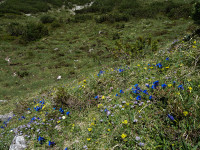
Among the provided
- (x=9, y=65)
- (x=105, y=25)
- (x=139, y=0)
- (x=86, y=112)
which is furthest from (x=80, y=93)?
(x=139, y=0)

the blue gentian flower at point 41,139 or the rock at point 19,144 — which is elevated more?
the blue gentian flower at point 41,139

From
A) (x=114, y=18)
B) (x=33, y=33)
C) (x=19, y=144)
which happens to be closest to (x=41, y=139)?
(x=19, y=144)

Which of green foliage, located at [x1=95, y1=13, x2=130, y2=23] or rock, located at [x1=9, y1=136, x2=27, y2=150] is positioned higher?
green foliage, located at [x1=95, y1=13, x2=130, y2=23]

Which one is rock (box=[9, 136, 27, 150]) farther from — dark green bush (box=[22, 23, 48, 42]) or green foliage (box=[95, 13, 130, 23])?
green foliage (box=[95, 13, 130, 23])

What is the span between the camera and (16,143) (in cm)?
332

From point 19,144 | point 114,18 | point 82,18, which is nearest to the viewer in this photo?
point 19,144

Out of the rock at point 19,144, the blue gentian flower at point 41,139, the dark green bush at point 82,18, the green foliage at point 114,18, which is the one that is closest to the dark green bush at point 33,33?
the dark green bush at point 82,18

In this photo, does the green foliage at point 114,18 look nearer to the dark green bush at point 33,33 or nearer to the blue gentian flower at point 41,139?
the dark green bush at point 33,33

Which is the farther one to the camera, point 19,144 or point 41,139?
point 19,144

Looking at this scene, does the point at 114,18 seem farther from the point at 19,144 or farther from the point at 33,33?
the point at 19,144

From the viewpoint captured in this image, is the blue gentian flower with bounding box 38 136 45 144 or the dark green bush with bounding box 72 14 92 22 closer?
the blue gentian flower with bounding box 38 136 45 144

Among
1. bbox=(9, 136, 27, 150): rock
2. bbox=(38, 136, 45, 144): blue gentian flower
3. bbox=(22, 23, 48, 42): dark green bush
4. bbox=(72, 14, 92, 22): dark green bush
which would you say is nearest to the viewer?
bbox=(38, 136, 45, 144): blue gentian flower

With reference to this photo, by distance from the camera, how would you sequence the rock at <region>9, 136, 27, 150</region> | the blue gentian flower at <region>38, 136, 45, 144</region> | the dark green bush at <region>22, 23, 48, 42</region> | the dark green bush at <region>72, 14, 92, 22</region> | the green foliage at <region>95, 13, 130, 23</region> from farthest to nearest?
1. the dark green bush at <region>72, 14, 92, 22</region>
2. the green foliage at <region>95, 13, 130, 23</region>
3. the dark green bush at <region>22, 23, 48, 42</region>
4. the rock at <region>9, 136, 27, 150</region>
5. the blue gentian flower at <region>38, 136, 45, 144</region>

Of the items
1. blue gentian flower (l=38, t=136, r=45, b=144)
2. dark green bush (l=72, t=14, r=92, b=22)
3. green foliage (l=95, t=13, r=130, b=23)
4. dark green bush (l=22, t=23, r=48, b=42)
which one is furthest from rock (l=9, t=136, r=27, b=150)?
dark green bush (l=72, t=14, r=92, b=22)
